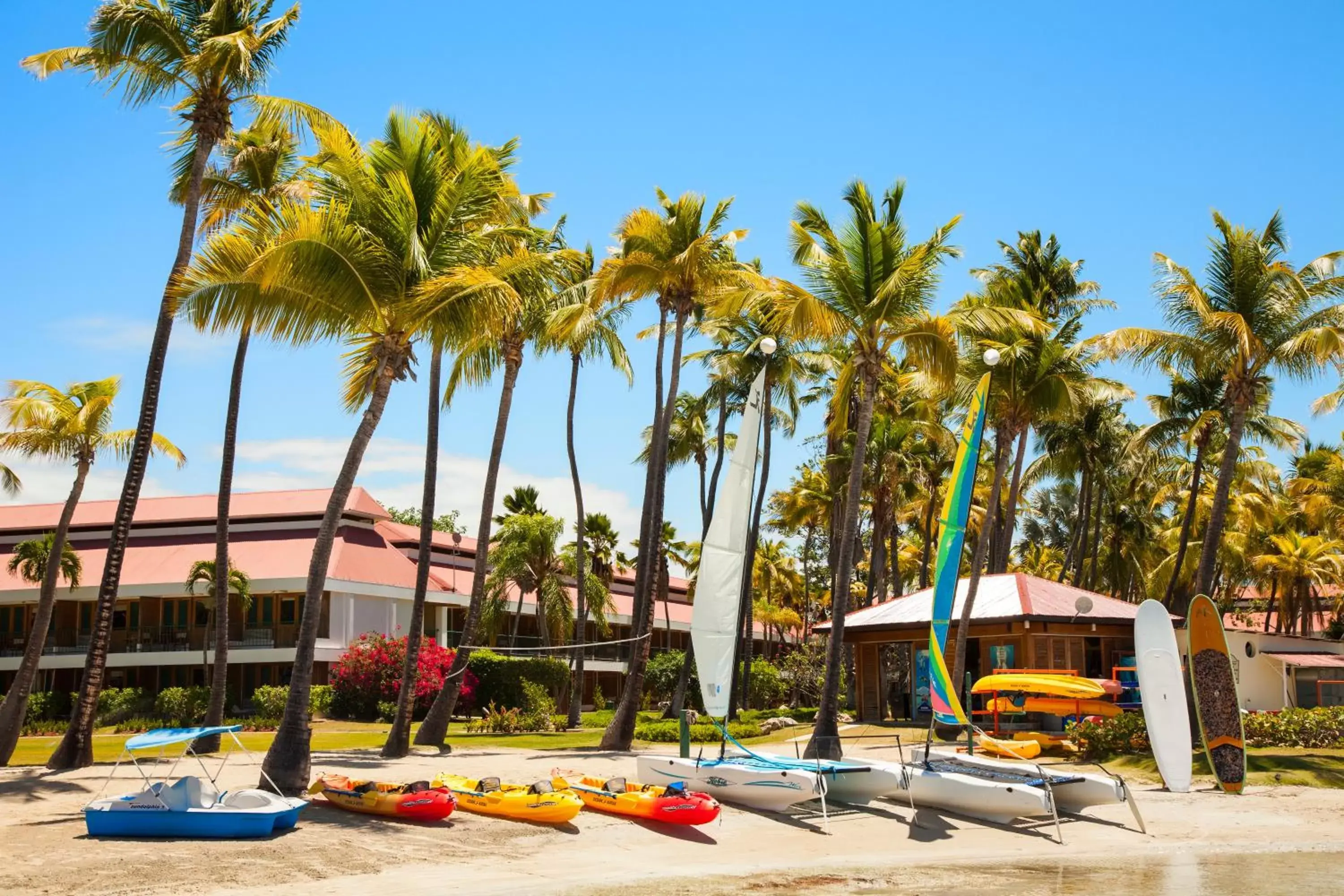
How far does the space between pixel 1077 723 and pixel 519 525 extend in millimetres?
19878

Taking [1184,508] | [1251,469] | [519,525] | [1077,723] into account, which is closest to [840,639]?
[1077,723]

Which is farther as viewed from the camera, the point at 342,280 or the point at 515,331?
the point at 515,331

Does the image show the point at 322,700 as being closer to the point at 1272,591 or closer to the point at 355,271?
the point at 355,271

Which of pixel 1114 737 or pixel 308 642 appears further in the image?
pixel 1114 737

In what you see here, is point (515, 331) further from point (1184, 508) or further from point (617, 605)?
point (1184, 508)

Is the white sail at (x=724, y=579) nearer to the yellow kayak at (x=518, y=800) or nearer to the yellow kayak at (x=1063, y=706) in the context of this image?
the yellow kayak at (x=518, y=800)

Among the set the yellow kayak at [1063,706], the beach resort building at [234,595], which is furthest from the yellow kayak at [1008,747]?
the beach resort building at [234,595]

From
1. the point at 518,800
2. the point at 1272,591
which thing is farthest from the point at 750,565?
the point at 1272,591

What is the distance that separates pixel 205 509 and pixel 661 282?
26476 mm

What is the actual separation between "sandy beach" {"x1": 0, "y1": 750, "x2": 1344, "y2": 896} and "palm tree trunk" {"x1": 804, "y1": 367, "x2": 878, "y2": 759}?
106 inches

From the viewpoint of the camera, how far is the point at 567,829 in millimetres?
15891

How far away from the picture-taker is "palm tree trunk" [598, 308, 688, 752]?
80.1ft

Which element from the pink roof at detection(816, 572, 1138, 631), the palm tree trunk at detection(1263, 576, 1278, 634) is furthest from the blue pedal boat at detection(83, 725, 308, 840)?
the palm tree trunk at detection(1263, 576, 1278, 634)

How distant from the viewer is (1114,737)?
922 inches
